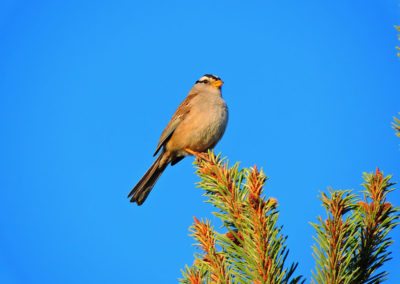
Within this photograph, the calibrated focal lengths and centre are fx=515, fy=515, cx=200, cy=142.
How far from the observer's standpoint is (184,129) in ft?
22.4

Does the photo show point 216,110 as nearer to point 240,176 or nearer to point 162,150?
point 162,150

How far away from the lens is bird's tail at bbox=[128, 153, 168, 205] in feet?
21.3

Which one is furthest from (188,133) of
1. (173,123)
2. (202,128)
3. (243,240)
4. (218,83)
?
(243,240)

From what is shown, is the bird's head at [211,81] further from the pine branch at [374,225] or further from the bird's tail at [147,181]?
the pine branch at [374,225]

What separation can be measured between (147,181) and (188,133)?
0.84m

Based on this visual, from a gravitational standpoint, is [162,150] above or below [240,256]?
above

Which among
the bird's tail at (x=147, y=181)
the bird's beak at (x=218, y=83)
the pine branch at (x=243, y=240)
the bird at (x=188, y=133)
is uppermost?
the bird's beak at (x=218, y=83)

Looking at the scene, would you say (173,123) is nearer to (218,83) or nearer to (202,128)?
(202,128)

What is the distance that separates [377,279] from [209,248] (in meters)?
0.62

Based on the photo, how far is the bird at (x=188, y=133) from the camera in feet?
21.7

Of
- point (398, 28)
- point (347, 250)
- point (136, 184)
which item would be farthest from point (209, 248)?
point (136, 184)

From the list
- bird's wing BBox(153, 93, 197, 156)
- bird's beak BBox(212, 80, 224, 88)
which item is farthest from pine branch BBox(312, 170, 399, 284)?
bird's beak BBox(212, 80, 224, 88)

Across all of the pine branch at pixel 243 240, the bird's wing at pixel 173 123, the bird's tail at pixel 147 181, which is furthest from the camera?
the bird's wing at pixel 173 123

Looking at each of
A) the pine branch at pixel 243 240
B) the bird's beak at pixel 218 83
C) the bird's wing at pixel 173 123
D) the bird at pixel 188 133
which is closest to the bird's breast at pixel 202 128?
the bird at pixel 188 133
